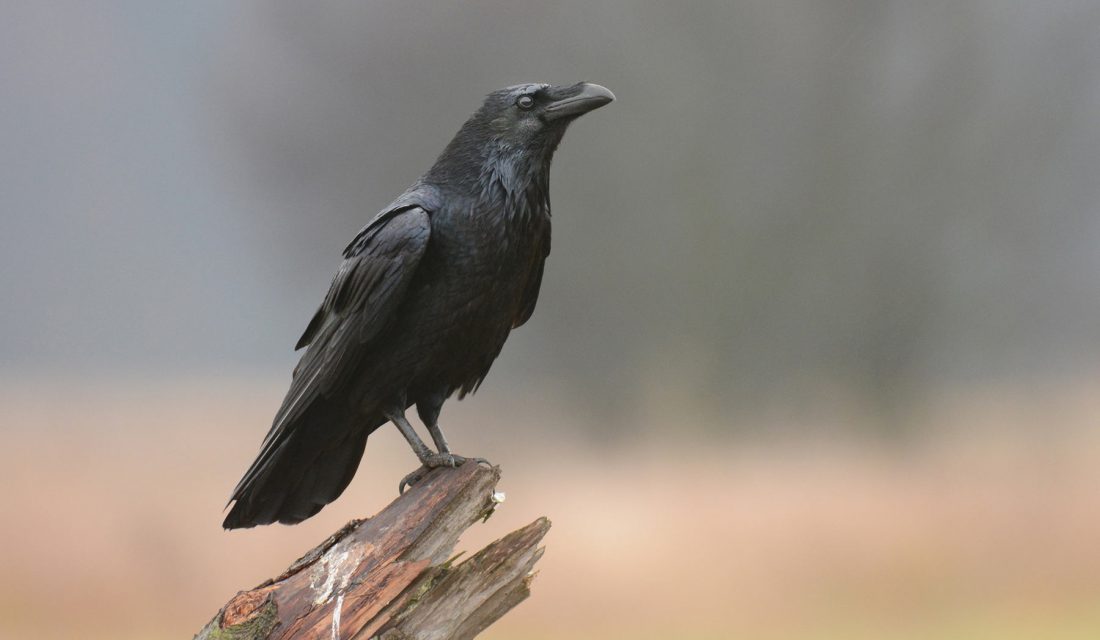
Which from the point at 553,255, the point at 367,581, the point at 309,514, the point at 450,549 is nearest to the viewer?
the point at 367,581

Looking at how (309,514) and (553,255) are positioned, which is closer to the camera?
(309,514)

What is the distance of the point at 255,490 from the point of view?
2.68m

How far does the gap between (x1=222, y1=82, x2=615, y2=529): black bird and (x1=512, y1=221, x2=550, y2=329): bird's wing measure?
0.05 ft

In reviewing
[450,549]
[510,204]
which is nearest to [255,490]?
[450,549]

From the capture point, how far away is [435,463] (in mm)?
2641

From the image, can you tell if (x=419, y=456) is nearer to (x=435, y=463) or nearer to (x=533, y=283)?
(x=435, y=463)

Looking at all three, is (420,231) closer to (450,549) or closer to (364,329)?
(364,329)

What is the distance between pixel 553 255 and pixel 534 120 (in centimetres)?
180

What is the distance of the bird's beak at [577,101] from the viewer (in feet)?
8.62

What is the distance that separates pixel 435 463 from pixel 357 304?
1.53ft

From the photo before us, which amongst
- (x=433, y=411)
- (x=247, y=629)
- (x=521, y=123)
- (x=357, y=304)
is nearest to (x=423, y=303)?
(x=357, y=304)

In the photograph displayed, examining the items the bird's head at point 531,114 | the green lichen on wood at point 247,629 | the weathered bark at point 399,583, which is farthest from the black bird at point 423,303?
the green lichen on wood at point 247,629

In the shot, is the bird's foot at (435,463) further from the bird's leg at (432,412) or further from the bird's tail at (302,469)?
the bird's tail at (302,469)

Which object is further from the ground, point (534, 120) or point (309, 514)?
point (534, 120)
